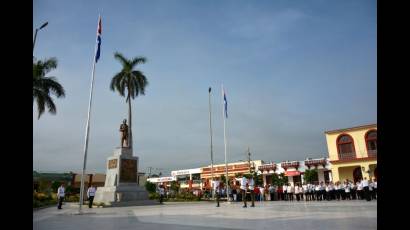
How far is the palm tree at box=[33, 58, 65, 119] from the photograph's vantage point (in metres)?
23.3

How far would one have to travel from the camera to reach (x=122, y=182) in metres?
22.5

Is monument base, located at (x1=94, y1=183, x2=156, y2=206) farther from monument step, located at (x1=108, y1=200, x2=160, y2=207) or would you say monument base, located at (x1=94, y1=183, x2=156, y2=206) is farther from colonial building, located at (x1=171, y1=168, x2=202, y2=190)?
colonial building, located at (x1=171, y1=168, x2=202, y2=190)

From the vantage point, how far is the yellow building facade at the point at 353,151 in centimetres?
3838

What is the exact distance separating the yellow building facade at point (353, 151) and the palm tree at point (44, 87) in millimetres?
34690

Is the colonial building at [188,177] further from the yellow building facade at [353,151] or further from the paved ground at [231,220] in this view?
the paved ground at [231,220]

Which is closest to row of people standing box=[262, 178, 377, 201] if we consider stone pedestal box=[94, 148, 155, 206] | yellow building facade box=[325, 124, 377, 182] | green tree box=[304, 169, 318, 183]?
stone pedestal box=[94, 148, 155, 206]

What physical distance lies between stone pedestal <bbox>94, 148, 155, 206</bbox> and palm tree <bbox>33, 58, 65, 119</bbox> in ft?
21.7

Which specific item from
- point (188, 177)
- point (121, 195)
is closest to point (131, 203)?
point (121, 195)

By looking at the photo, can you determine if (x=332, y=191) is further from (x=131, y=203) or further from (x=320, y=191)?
(x=131, y=203)
